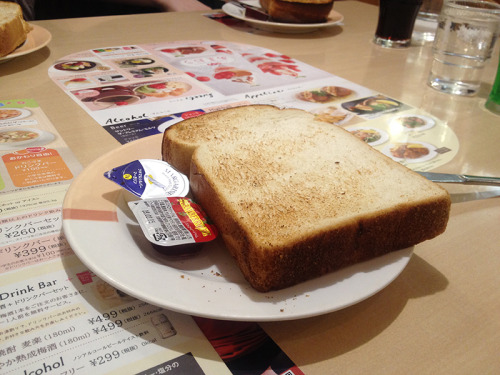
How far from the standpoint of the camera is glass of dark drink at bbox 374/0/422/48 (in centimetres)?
153

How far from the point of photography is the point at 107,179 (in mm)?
695

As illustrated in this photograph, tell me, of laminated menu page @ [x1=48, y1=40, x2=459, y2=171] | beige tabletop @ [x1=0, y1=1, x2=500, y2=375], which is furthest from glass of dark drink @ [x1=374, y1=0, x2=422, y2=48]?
laminated menu page @ [x1=48, y1=40, x2=459, y2=171]

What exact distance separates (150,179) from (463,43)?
107 centimetres

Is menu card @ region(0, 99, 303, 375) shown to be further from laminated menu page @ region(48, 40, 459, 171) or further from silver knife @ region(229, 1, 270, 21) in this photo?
silver knife @ region(229, 1, 270, 21)

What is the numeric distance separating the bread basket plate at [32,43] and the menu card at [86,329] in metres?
0.72

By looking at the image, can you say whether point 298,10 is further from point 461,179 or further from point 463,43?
point 461,179

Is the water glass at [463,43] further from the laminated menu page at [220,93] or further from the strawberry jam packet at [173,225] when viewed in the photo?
the strawberry jam packet at [173,225]

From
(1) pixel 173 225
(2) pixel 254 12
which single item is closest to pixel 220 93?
(1) pixel 173 225

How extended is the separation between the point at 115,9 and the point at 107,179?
2.05 m

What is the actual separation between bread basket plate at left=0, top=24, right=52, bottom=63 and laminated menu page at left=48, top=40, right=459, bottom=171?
0.07 meters

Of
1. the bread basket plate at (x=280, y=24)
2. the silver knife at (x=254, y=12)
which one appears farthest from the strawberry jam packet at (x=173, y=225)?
the silver knife at (x=254, y=12)

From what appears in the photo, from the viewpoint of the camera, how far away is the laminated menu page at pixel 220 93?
102cm

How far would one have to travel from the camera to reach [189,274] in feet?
1.83

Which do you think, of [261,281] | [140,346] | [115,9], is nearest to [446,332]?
[261,281]
